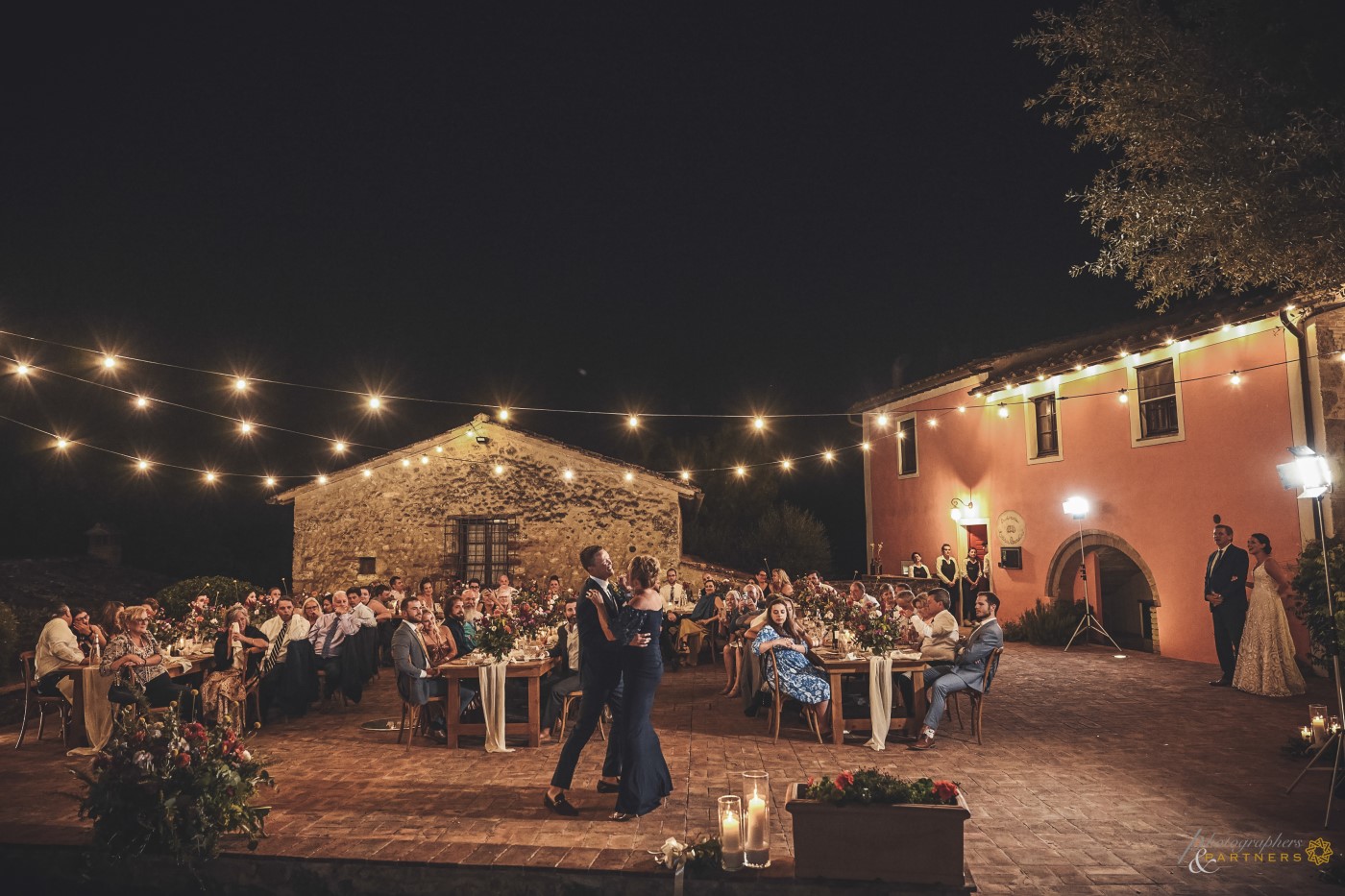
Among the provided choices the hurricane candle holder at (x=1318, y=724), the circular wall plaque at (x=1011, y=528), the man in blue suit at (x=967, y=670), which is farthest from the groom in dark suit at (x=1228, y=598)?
the circular wall plaque at (x=1011, y=528)

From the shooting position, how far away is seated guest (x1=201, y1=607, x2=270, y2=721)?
7.26 metres

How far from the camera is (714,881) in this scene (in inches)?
152

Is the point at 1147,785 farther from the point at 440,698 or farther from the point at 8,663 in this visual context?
the point at 8,663

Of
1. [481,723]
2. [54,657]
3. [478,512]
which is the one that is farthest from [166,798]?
[478,512]

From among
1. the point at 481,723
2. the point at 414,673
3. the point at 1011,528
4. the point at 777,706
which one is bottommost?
the point at 481,723

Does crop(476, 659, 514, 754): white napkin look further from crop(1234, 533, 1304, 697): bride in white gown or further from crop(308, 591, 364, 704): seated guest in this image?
crop(1234, 533, 1304, 697): bride in white gown

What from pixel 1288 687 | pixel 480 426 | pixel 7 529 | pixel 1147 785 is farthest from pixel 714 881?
pixel 7 529

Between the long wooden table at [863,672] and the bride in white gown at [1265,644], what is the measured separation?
4.17m

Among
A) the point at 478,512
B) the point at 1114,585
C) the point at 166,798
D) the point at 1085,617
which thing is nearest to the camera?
the point at 166,798

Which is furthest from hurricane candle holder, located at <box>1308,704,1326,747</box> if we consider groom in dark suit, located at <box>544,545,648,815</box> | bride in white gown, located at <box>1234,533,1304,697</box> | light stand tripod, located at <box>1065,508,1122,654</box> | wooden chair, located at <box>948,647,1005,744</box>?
light stand tripod, located at <box>1065,508,1122,654</box>

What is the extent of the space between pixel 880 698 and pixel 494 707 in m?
3.17

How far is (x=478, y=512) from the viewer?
626 inches

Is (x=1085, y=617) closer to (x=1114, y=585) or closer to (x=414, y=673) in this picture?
(x=1114, y=585)

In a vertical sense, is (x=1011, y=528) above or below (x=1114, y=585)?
above
